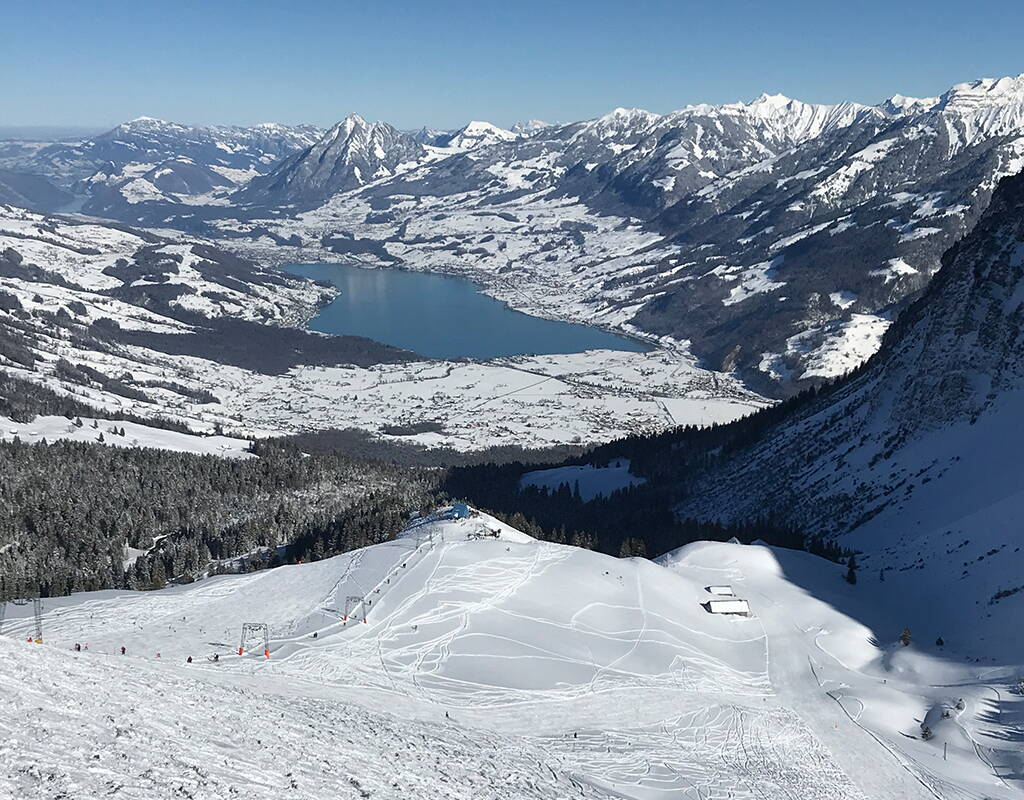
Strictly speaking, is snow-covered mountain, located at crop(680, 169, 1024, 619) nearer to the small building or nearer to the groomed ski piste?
the groomed ski piste

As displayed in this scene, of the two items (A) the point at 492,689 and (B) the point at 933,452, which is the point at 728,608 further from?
(B) the point at 933,452

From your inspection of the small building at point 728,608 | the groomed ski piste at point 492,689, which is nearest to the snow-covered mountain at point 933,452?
the groomed ski piste at point 492,689

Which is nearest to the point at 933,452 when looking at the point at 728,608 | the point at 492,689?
the point at 728,608

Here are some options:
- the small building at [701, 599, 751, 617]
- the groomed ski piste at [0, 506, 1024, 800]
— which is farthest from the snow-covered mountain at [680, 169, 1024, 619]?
the small building at [701, 599, 751, 617]

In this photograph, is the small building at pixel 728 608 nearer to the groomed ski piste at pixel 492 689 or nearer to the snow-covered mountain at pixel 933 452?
the groomed ski piste at pixel 492 689

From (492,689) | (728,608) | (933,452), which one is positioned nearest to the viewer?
(492,689)

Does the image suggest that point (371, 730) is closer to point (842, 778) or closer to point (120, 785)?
point (120, 785)

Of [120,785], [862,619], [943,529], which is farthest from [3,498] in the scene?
[943,529]
